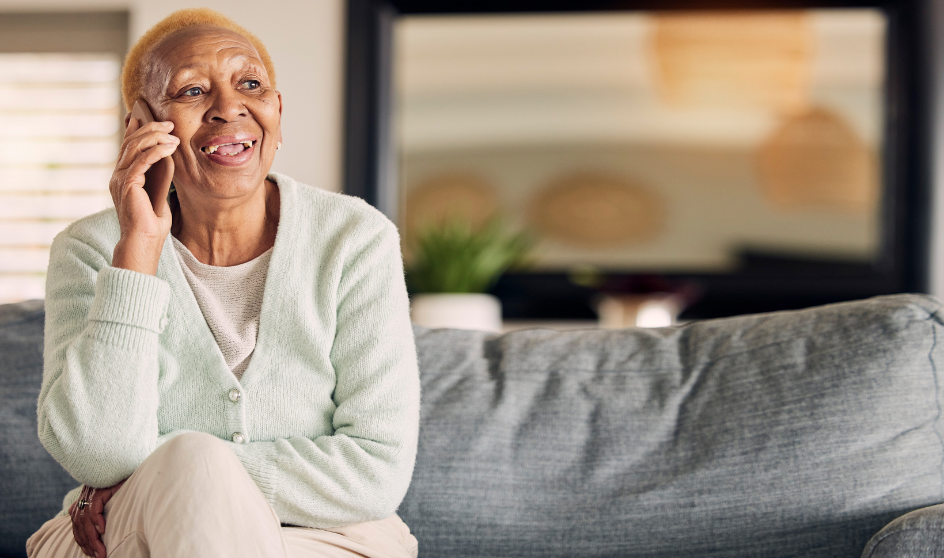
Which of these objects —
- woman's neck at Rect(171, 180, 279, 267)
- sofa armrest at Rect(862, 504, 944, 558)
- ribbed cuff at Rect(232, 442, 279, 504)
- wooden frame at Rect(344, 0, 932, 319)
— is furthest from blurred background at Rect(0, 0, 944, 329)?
sofa armrest at Rect(862, 504, 944, 558)

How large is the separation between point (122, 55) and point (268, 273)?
2.42 metres

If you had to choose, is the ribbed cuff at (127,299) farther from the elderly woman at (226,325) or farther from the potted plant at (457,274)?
the potted plant at (457,274)

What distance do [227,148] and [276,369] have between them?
346 millimetres

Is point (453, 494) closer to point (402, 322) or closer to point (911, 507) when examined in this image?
point (402, 322)

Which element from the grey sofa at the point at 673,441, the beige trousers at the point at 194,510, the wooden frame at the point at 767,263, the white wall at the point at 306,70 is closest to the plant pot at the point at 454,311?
the wooden frame at the point at 767,263

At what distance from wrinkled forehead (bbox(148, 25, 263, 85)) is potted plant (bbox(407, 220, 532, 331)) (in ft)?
5.34

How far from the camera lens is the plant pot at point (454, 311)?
280 cm

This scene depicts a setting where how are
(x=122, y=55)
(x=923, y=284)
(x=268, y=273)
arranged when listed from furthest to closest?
(x=122, y=55), (x=923, y=284), (x=268, y=273)

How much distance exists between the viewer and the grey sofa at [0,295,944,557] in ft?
4.19

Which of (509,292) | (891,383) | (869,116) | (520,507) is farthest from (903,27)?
(520,507)

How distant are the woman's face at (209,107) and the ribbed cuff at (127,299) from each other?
7.9 inches

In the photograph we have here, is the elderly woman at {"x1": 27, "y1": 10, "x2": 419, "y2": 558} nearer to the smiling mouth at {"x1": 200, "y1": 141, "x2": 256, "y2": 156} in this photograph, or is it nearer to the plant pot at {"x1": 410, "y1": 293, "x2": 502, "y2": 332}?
the smiling mouth at {"x1": 200, "y1": 141, "x2": 256, "y2": 156}

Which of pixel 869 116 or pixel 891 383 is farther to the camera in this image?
pixel 869 116

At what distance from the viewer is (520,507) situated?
4.43 ft
